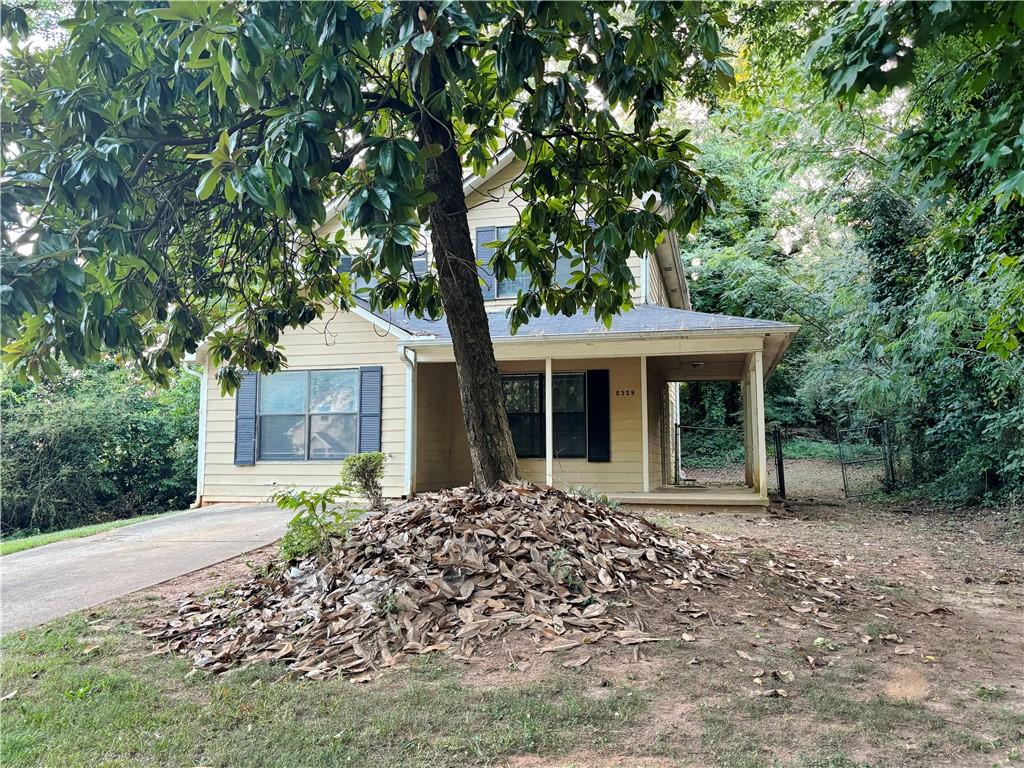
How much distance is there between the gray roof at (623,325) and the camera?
30.4 feet

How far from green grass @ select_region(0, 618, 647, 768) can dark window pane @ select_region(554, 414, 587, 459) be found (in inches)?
302

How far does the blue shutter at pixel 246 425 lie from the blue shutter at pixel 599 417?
547cm

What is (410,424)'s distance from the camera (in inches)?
404

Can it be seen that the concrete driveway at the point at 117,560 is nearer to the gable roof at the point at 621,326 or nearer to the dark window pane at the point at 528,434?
the gable roof at the point at 621,326

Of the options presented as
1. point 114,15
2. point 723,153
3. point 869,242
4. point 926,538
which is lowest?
point 926,538

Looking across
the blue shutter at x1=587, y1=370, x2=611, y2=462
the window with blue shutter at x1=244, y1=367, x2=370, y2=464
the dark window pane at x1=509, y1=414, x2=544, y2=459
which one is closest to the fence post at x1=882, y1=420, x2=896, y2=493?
the blue shutter at x1=587, y1=370, x2=611, y2=462

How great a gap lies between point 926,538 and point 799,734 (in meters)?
6.40

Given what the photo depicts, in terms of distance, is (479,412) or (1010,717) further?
(479,412)

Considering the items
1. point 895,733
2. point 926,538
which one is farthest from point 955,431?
Answer: point 895,733

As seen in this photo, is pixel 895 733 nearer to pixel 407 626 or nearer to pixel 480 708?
pixel 480 708

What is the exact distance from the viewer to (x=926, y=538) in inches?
305

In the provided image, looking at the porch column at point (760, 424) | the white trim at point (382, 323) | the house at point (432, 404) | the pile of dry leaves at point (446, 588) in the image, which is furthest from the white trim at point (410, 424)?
the porch column at point (760, 424)

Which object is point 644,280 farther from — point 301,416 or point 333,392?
point 301,416

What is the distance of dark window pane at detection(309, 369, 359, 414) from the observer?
1060cm
